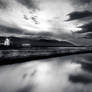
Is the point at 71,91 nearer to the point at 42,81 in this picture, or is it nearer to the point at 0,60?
the point at 42,81

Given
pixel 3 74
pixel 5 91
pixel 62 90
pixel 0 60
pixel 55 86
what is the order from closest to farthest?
pixel 5 91, pixel 62 90, pixel 55 86, pixel 3 74, pixel 0 60

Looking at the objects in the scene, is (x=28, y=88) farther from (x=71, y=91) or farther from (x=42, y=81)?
(x=71, y=91)

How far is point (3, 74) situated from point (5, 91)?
6.41 ft

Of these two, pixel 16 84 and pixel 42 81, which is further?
pixel 42 81

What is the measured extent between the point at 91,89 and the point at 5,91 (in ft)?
9.52

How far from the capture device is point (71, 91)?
180 inches

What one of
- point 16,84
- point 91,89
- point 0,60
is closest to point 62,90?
point 91,89

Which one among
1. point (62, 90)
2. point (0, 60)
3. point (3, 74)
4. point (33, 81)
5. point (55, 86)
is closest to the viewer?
point (62, 90)

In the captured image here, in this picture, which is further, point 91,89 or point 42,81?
point 42,81

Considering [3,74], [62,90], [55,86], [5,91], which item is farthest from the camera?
[3,74]

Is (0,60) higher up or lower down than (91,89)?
higher up

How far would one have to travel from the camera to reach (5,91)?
4328 mm

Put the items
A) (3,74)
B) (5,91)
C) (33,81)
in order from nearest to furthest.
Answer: (5,91) → (33,81) → (3,74)

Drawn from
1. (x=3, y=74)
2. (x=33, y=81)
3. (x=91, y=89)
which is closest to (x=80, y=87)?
(x=91, y=89)
